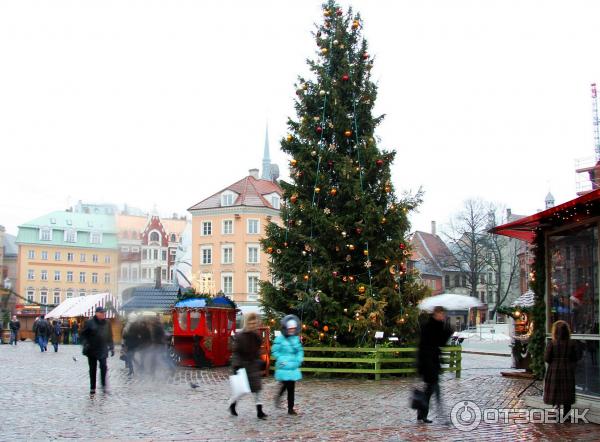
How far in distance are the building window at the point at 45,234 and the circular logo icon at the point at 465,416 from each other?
467 inches

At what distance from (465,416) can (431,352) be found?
6.84 feet

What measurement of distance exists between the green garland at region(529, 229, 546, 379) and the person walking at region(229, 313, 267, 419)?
20.6 feet

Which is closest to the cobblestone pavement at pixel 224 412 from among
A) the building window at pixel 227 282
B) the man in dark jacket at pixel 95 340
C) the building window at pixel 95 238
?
the man in dark jacket at pixel 95 340

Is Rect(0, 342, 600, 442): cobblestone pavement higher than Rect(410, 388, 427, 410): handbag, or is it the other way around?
Rect(410, 388, 427, 410): handbag

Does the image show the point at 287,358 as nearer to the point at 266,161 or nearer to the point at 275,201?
the point at 275,201

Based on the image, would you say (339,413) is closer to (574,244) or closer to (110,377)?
(574,244)

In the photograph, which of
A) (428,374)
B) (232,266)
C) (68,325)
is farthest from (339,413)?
(232,266)

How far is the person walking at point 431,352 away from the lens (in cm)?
1118

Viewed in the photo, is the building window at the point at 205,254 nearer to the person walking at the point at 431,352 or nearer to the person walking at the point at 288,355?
the person walking at the point at 288,355

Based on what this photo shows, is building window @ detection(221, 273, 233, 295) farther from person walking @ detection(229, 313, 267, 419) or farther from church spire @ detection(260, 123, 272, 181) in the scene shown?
person walking @ detection(229, 313, 267, 419)

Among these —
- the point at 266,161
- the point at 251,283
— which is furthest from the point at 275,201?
the point at 266,161

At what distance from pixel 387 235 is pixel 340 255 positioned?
4.97 feet


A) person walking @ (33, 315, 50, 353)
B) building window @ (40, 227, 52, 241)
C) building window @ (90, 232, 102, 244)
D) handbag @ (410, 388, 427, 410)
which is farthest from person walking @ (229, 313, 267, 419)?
person walking @ (33, 315, 50, 353)

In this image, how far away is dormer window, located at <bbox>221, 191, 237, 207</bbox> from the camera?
75812 millimetres
